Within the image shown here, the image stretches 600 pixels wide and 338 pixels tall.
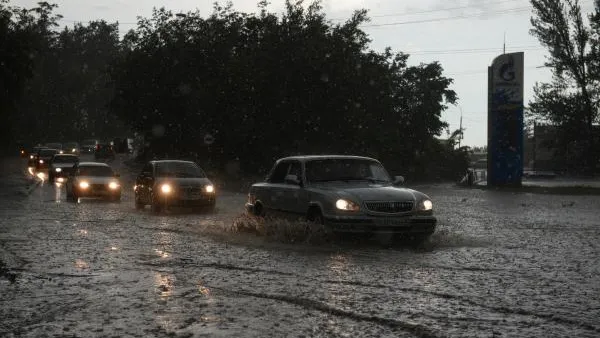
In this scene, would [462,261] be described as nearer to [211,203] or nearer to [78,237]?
[78,237]

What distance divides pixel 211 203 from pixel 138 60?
1445 inches

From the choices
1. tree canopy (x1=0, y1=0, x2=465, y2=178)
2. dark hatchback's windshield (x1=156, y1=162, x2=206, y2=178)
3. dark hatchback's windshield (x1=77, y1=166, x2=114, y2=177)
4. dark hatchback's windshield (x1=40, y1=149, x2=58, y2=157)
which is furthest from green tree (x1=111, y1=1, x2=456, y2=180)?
dark hatchback's windshield (x1=156, y1=162, x2=206, y2=178)

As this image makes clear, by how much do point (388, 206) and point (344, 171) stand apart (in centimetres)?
164

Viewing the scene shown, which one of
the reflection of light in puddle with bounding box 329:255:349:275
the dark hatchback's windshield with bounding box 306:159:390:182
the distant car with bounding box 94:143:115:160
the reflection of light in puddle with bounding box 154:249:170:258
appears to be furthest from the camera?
the distant car with bounding box 94:143:115:160

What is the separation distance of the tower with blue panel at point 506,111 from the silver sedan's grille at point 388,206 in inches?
1216

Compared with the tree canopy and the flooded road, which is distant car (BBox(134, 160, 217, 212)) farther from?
the tree canopy

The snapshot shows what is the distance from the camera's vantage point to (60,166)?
45.7m

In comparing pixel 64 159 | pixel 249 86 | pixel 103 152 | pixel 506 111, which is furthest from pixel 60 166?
pixel 103 152

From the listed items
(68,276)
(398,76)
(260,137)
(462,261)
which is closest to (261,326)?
(68,276)

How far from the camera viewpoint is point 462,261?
1175 centimetres

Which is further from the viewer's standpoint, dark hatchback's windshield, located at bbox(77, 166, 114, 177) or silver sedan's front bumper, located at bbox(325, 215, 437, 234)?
dark hatchback's windshield, located at bbox(77, 166, 114, 177)

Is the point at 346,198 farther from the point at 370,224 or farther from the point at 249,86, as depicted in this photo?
the point at 249,86

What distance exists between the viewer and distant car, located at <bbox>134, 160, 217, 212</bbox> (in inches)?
866

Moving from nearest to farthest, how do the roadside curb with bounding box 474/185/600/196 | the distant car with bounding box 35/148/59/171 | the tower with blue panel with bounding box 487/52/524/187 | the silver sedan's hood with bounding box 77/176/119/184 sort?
the silver sedan's hood with bounding box 77/176/119/184
the roadside curb with bounding box 474/185/600/196
the tower with blue panel with bounding box 487/52/524/187
the distant car with bounding box 35/148/59/171
